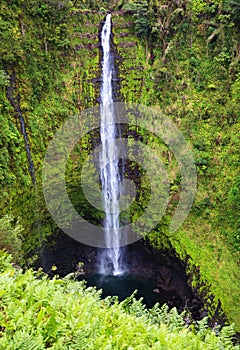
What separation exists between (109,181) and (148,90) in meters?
6.44

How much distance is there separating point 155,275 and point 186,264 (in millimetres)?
2965

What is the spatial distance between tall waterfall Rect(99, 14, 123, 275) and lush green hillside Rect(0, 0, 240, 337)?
34.6 inches

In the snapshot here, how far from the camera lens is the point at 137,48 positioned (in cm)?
1988

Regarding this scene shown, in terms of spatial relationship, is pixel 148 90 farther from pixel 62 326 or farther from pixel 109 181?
pixel 62 326

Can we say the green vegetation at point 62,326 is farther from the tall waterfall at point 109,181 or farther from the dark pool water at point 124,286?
the tall waterfall at point 109,181

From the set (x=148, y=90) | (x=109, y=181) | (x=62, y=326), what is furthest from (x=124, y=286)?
(x=62, y=326)

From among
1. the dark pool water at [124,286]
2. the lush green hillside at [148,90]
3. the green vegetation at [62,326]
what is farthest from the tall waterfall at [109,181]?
the green vegetation at [62,326]

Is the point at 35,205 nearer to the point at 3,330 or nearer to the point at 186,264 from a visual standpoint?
the point at 186,264

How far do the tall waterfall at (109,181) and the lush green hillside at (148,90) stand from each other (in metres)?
0.88

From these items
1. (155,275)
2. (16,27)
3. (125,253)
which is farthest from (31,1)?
(155,275)

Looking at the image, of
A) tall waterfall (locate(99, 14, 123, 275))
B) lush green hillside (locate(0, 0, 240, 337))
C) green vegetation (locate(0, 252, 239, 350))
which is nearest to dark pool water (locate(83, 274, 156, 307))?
tall waterfall (locate(99, 14, 123, 275))

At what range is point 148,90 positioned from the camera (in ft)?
61.2

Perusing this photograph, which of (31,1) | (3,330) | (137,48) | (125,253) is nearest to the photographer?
(3,330)

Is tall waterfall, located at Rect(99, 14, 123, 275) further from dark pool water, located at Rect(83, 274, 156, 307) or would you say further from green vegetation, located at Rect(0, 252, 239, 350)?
green vegetation, located at Rect(0, 252, 239, 350)
